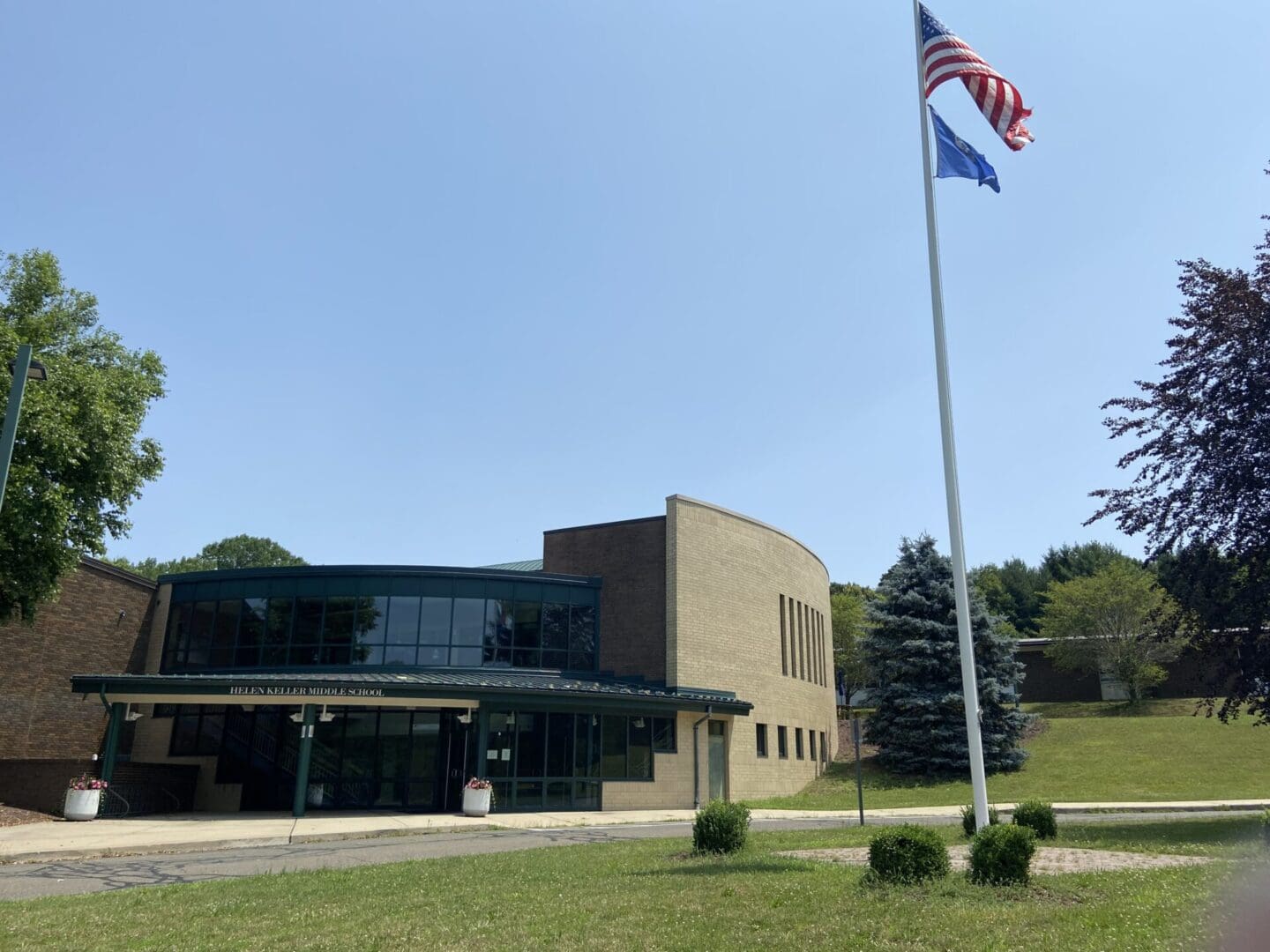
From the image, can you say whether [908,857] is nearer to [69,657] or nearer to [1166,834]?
[1166,834]

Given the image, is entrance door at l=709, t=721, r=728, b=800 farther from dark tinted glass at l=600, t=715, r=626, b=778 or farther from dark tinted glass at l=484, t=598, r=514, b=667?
dark tinted glass at l=484, t=598, r=514, b=667

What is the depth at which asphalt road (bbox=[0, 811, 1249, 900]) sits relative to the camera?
12648 millimetres

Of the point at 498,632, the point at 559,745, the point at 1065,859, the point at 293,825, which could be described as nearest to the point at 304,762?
the point at 293,825

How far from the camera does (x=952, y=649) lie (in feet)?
115

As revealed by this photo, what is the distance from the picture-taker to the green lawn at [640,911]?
25.1 feet

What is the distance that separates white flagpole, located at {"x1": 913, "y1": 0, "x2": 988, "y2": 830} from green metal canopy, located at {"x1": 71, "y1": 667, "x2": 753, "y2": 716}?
1412 cm

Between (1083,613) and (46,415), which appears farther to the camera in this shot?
(1083,613)

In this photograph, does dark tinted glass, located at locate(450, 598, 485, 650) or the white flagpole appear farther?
dark tinted glass, located at locate(450, 598, 485, 650)

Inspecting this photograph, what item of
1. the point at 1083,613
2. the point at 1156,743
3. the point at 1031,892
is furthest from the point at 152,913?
the point at 1083,613

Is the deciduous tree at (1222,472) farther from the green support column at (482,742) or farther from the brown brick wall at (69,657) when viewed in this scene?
the brown brick wall at (69,657)

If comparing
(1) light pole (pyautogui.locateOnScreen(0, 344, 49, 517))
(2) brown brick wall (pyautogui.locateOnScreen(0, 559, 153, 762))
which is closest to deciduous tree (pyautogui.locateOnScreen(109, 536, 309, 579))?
(2) brown brick wall (pyautogui.locateOnScreen(0, 559, 153, 762))

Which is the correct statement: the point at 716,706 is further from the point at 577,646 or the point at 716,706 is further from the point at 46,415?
the point at 46,415

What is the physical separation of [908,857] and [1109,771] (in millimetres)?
27191

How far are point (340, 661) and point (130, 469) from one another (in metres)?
8.37
